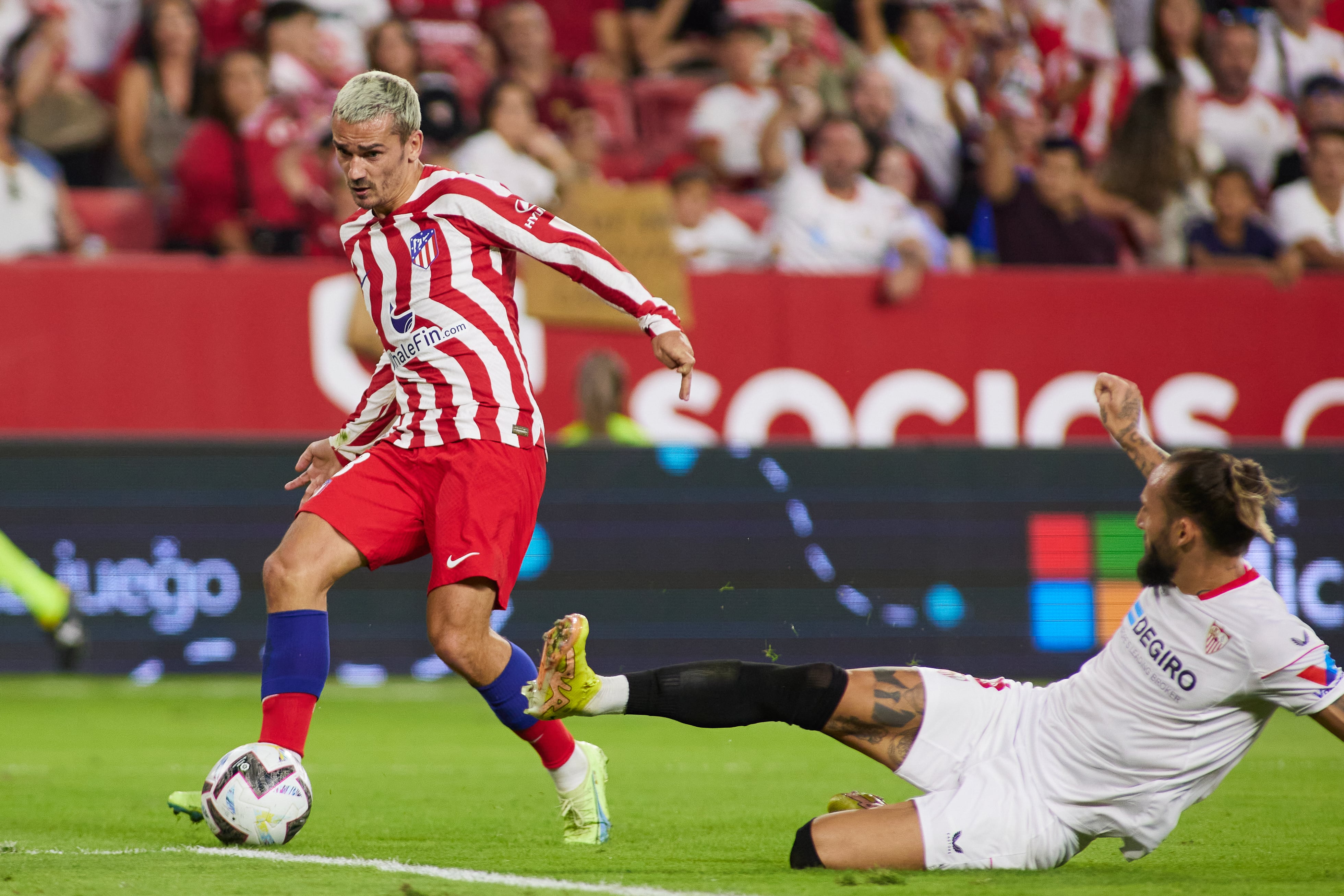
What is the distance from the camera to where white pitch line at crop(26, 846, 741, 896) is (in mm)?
3885

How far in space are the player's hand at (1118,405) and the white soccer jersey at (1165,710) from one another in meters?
0.52

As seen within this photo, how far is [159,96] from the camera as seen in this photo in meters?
10.9

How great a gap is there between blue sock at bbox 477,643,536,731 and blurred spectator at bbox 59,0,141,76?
7854 millimetres

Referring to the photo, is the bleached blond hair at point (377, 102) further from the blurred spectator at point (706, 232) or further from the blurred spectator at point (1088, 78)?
the blurred spectator at point (1088, 78)

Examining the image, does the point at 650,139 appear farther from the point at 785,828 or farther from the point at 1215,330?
the point at 785,828

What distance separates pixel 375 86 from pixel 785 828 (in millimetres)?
2514

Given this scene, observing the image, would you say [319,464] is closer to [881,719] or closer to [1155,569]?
[881,719]

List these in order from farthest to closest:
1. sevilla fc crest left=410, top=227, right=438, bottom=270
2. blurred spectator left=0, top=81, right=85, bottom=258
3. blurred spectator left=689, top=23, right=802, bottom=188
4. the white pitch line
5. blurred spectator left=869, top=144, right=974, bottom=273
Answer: blurred spectator left=689, top=23, right=802, bottom=188, blurred spectator left=869, top=144, right=974, bottom=273, blurred spectator left=0, top=81, right=85, bottom=258, sevilla fc crest left=410, top=227, right=438, bottom=270, the white pitch line

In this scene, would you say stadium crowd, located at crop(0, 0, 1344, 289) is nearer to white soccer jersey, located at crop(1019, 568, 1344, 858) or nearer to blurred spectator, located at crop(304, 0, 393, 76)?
blurred spectator, located at crop(304, 0, 393, 76)

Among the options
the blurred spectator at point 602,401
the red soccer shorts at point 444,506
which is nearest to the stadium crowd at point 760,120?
the blurred spectator at point 602,401

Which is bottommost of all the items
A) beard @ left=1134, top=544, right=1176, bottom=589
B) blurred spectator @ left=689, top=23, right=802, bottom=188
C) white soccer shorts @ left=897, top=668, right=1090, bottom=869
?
white soccer shorts @ left=897, top=668, right=1090, bottom=869

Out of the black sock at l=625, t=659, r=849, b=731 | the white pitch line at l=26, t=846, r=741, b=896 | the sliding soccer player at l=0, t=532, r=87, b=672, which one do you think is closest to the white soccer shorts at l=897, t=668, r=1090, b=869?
the black sock at l=625, t=659, r=849, b=731

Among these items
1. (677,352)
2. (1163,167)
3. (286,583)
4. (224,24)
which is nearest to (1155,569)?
(677,352)

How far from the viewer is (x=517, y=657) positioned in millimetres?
4875
